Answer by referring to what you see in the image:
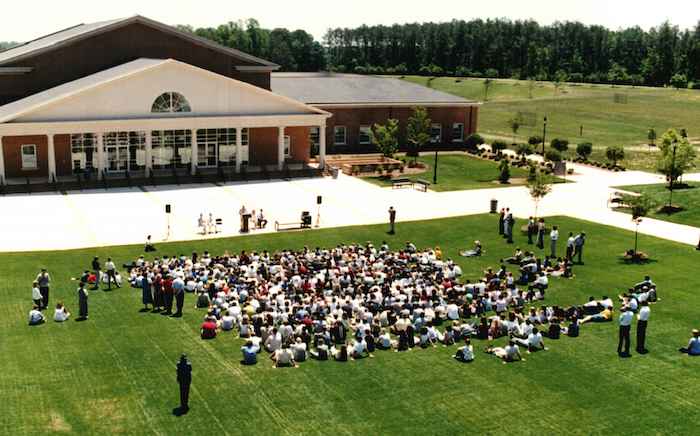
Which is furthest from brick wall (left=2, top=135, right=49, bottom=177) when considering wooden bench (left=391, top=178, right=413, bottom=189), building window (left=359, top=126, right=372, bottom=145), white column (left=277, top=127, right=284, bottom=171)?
building window (left=359, top=126, right=372, bottom=145)

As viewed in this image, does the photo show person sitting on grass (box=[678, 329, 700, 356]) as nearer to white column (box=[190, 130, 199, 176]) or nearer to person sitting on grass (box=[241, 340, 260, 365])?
person sitting on grass (box=[241, 340, 260, 365])

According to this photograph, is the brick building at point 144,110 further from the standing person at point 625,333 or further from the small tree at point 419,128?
the standing person at point 625,333

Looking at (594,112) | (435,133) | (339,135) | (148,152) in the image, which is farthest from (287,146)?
(594,112)

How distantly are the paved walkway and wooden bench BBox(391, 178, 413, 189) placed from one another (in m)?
0.89

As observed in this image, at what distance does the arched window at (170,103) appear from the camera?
53131 mm

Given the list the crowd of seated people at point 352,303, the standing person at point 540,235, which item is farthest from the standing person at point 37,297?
the standing person at point 540,235

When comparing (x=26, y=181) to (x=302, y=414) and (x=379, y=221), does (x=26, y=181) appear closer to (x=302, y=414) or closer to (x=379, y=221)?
(x=379, y=221)

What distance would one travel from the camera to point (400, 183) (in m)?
54.3

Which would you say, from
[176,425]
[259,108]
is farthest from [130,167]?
[176,425]

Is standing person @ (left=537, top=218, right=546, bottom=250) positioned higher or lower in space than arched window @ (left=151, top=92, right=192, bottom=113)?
lower

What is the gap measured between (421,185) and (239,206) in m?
14.0

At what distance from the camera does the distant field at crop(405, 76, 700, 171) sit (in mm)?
83812

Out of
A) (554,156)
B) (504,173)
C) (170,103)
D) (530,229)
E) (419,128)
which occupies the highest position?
(170,103)

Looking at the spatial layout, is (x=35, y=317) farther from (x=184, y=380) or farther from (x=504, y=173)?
(x=504, y=173)
